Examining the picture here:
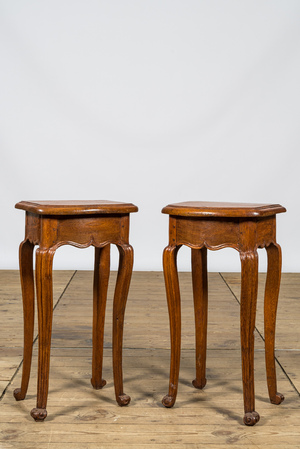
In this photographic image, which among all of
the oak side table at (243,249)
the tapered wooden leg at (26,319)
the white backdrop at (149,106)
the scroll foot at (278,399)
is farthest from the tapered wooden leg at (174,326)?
the white backdrop at (149,106)

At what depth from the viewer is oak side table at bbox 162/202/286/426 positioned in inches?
85.0

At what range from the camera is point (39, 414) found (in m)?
2.20

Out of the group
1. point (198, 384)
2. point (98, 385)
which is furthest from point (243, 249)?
point (98, 385)

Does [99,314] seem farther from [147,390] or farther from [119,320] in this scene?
[147,390]

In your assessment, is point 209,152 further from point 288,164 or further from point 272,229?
point 272,229

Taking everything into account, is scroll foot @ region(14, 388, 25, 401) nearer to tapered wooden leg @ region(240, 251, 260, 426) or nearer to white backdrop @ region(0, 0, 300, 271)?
tapered wooden leg @ region(240, 251, 260, 426)

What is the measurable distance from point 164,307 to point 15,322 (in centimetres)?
103

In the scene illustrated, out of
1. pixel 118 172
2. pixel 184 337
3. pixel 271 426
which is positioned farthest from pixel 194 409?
pixel 118 172

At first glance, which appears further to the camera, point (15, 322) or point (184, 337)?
point (15, 322)

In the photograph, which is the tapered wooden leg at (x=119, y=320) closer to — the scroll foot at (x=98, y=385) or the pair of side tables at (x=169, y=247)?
the pair of side tables at (x=169, y=247)

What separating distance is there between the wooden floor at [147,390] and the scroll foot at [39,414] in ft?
0.09

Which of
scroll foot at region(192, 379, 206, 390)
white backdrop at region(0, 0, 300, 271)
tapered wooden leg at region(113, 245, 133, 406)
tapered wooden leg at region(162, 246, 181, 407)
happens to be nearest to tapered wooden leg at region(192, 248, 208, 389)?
scroll foot at region(192, 379, 206, 390)

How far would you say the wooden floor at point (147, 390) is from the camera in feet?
6.89

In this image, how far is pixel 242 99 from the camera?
5.70m
